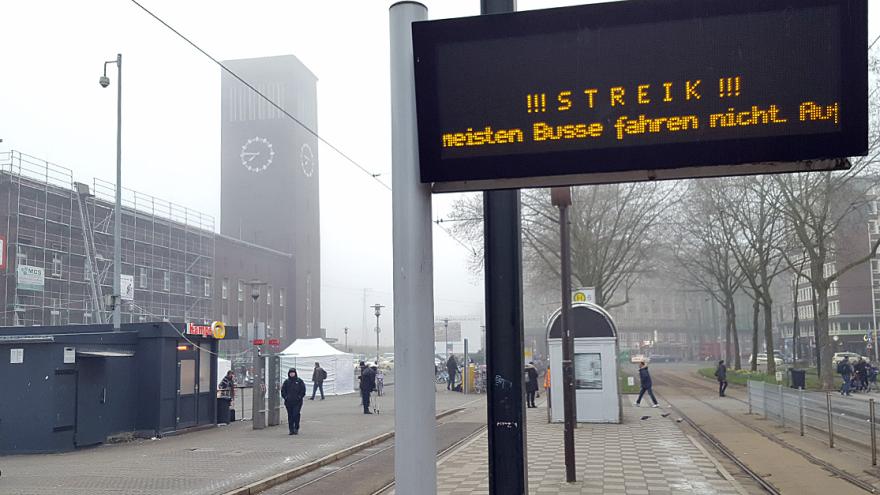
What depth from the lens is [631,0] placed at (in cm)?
509

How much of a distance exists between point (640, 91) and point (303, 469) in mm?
12642

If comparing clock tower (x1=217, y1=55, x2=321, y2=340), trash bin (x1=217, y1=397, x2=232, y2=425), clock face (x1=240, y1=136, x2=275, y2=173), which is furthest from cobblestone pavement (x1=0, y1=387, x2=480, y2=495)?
clock face (x1=240, y1=136, x2=275, y2=173)

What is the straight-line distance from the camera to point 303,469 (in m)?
16.2

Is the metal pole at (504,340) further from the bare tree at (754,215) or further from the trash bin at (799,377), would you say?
the bare tree at (754,215)

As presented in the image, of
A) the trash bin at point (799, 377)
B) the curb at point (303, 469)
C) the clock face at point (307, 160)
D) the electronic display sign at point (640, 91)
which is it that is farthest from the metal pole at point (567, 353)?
the clock face at point (307, 160)

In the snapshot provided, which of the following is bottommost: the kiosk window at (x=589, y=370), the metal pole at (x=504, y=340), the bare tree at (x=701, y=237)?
the kiosk window at (x=589, y=370)

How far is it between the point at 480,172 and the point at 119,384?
19356mm

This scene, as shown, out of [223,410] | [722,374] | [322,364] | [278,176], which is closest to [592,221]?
[722,374]

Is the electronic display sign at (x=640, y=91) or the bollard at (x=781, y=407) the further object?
the bollard at (x=781, y=407)

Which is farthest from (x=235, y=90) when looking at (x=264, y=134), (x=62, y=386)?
(x=62, y=386)

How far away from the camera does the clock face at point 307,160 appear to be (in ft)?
317

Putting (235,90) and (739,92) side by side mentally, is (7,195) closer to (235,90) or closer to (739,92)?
(739,92)

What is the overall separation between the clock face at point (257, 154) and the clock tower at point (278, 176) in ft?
0.36

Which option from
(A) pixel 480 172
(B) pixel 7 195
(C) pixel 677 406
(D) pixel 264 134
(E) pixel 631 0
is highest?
(D) pixel 264 134
